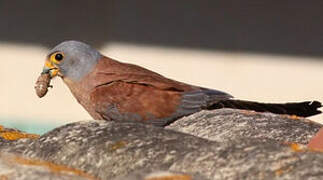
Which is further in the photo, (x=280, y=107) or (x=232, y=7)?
(x=232, y=7)

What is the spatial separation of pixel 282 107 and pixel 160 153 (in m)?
2.44

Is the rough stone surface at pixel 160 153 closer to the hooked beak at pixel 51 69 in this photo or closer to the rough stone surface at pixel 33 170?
the rough stone surface at pixel 33 170

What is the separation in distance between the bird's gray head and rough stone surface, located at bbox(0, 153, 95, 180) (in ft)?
8.06

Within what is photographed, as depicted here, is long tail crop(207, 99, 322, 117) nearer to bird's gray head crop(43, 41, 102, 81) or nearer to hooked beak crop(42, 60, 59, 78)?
bird's gray head crop(43, 41, 102, 81)

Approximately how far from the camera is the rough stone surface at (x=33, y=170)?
3.53 metres

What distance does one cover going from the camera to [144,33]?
38.5ft

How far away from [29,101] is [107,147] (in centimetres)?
832

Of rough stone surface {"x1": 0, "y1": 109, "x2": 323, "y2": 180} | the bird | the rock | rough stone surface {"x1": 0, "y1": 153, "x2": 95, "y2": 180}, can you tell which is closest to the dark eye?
the bird

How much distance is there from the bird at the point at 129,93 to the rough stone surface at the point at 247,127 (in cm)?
54

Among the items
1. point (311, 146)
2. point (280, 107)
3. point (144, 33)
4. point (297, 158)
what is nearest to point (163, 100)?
point (280, 107)

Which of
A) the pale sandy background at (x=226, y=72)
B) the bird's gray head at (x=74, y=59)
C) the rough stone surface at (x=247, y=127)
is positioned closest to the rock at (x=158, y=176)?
the rough stone surface at (x=247, y=127)

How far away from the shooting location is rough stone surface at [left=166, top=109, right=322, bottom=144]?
4.78 m

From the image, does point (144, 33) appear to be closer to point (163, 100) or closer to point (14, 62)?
point (14, 62)

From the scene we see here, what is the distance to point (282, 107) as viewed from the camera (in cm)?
612
